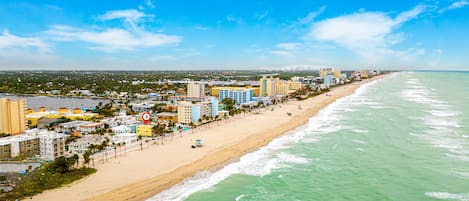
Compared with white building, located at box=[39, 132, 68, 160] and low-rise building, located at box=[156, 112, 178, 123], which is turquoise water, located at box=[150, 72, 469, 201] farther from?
low-rise building, located at box=[156, 112, 178, 123]

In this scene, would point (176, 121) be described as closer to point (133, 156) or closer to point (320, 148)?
point (133, 156)

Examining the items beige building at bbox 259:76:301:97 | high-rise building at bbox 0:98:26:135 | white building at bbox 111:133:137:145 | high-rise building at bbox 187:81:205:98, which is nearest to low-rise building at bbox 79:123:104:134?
high-rise building at bbox 0:98:26:135

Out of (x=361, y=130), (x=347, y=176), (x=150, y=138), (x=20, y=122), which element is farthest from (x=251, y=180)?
(x=20, y=122)

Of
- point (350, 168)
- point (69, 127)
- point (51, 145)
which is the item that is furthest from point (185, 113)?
point (350, 168)

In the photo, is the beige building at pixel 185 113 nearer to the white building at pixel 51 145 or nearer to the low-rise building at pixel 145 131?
the low-rise building at pixel 145 131

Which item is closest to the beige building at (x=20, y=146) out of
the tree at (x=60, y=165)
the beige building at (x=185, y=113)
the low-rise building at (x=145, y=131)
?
the tree at (x=60, y=165)

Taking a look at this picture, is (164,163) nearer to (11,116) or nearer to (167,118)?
(167,118)
